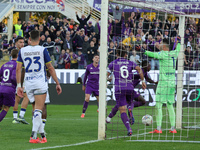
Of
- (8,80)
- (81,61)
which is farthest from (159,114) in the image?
(81,61)

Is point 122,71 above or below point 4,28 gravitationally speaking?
below

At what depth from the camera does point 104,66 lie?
8758 millimetres

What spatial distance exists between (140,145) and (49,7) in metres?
21.7

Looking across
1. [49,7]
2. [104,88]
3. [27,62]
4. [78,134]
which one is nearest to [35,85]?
[27,62]

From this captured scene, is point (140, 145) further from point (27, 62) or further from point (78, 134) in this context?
point (27, 62)

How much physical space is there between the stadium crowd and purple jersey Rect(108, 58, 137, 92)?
461 mm

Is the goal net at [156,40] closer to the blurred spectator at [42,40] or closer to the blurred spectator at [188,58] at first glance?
the blurred spectator at [188,58]

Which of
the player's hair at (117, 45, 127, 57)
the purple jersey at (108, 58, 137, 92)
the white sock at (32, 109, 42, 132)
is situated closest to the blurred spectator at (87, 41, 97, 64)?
the purple jersey at (108, 58, 137, 92)

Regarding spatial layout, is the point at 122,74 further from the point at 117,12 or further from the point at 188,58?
the point at 188,58

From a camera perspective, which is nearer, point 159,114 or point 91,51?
point 159,114

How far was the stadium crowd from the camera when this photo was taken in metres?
11.6

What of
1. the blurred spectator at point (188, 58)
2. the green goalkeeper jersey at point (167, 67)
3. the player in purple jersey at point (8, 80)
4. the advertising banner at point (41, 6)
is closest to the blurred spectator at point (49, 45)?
the advertising banner at point (41, 6)

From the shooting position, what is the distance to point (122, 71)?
10070mm

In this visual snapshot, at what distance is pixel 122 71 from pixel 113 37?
1.32m
